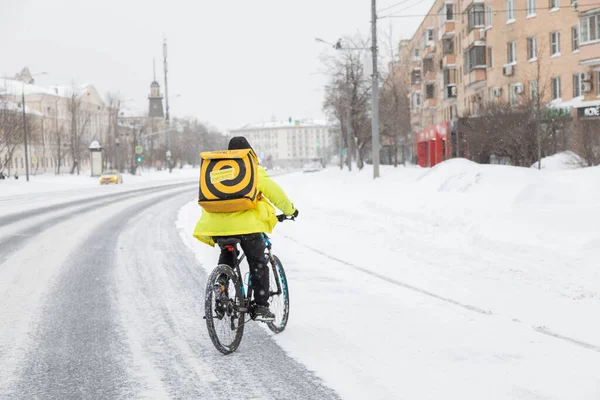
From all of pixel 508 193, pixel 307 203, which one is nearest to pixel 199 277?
pixel 508 193

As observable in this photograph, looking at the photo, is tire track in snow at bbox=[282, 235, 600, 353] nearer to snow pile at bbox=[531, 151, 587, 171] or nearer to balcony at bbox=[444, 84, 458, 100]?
snow pile at bbox=[531, 151, 587, 171]

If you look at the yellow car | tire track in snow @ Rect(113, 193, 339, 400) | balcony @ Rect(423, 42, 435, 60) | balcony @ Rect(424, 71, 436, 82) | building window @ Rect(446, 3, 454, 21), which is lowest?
tire track in snow @ Rect(113, 193, 339, 400)

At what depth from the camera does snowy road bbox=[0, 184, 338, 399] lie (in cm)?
470

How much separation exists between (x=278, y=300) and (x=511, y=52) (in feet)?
134

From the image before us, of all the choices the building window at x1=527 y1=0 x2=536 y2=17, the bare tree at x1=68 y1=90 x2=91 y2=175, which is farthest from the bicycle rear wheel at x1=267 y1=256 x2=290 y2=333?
the bare tree at x1=68 y1=90 x2=91 y2=175

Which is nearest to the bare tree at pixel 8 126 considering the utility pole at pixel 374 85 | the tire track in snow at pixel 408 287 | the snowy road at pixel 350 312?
the utility pole at pixel 374 85

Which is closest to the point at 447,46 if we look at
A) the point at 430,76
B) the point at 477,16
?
the point at 430,76

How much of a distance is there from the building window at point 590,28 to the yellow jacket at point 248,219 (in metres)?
Result: 32.8

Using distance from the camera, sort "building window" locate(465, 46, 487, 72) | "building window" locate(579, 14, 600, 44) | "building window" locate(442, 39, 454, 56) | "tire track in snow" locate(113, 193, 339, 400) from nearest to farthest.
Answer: "tire track in snow" locate(113, 193, 339, 400)
"building window" locate(579, 14, 600, 44)
"building window" locate(465, 46, 487, 72)
"building window" locate(442, 39, 454, 56)

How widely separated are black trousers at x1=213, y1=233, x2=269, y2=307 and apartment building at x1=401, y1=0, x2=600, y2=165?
894 inches

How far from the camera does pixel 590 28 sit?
34531 millimetres

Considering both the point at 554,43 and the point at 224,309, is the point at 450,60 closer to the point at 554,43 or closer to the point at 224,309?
the point at 554,43

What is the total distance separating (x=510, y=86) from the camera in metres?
43.1

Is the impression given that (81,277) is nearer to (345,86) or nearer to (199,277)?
(199,277)
